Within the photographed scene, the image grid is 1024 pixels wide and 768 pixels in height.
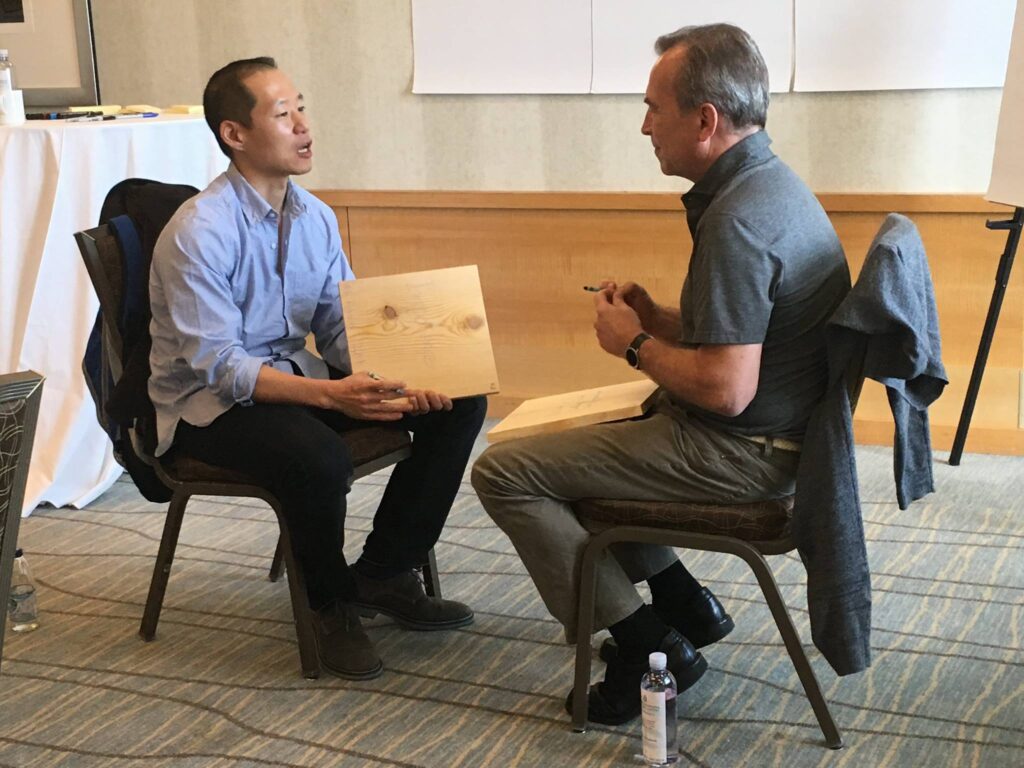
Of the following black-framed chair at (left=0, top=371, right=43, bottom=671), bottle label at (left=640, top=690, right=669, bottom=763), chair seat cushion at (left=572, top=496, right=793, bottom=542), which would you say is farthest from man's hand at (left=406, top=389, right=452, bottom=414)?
black-framed chair at (left=0, top=371, right=43, bottom=671)

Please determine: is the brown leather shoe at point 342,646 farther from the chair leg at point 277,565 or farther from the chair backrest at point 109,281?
the chair backrest at point 109,281

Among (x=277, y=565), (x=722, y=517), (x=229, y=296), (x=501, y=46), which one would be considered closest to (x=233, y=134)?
(x=229, y=296)

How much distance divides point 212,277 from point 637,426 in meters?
0.90

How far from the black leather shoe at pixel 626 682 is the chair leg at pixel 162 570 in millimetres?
916

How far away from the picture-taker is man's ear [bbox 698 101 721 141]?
205cm

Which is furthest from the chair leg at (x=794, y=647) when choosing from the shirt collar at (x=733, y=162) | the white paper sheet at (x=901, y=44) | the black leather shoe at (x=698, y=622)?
the white paper sheet at (x=901, y=44)

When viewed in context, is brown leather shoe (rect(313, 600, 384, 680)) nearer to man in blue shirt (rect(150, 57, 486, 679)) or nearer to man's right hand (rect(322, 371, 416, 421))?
man in blue shirt (rect(150, 57, 486, 679))

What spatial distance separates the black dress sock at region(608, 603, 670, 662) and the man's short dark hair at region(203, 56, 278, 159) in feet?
4.11

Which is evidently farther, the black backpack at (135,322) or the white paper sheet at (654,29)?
the white paper sheet at (654,29)

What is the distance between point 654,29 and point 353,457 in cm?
198

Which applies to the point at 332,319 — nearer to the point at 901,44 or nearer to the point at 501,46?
the point at 501,46

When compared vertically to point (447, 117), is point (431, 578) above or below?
below

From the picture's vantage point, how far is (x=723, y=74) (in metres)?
2.04

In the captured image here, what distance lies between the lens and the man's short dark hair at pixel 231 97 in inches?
100
